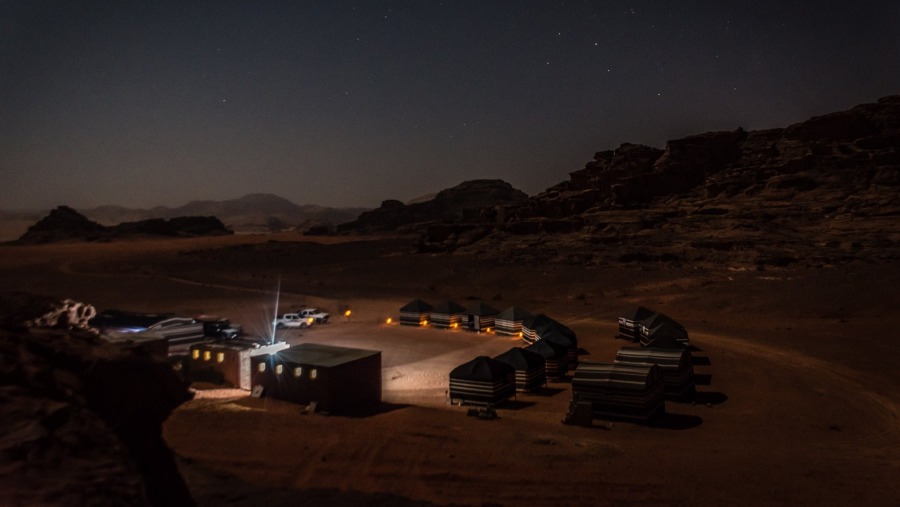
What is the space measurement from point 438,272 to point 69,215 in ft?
318

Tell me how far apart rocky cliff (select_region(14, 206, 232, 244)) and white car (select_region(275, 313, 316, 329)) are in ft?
283

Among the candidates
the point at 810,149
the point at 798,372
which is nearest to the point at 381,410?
the point at 798,372

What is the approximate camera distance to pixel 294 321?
33.8m

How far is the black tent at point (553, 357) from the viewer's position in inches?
846

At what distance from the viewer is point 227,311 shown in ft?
129

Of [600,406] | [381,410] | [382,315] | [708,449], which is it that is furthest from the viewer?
[382,315]

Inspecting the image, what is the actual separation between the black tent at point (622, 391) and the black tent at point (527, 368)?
3334 mm

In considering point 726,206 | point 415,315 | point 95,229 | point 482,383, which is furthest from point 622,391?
point 95,229

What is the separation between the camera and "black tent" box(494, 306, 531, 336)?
30.3 m

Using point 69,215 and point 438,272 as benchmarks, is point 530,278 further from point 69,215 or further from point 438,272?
point 69,215

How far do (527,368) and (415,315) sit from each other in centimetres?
1539

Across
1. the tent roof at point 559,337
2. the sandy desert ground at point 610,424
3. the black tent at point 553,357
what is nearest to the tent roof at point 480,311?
the sandy desert ground at point 610,424

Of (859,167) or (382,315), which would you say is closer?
(382,315)

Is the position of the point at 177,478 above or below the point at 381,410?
above
